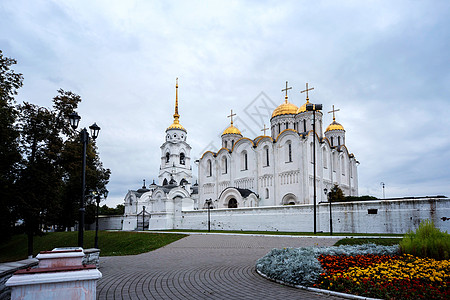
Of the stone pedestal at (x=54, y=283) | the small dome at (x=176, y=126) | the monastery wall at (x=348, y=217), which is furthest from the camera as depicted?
the small dome at (x=176, y=126)

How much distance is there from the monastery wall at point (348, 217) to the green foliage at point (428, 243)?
39.3ft

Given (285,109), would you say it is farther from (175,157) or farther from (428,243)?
(428,243)

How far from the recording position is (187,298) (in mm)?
6000

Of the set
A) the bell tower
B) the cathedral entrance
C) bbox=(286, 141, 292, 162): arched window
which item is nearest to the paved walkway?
bbox=(286, 141, 292, 162): arched window

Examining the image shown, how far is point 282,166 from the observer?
36.2 meters

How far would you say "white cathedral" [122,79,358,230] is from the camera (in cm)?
3500

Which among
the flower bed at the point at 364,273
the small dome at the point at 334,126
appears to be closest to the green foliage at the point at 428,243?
the flower bed at the point at 364,273

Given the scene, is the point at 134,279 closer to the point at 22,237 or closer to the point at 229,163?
the point at 229,163

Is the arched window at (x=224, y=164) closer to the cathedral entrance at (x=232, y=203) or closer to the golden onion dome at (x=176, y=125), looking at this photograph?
the cathedral entrance at (x=232, y=203)

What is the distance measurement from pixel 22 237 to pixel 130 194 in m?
14.5

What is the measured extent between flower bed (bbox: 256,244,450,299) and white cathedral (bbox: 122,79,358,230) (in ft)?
72.0

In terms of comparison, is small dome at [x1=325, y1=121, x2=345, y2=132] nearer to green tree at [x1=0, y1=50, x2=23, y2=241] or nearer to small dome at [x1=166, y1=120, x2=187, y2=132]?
small dome at [x1=166, y1=120, x2=187, y2=132]

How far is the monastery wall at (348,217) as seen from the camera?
1973 cm

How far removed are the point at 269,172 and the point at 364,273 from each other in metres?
30.7
